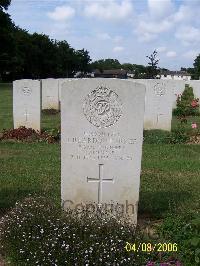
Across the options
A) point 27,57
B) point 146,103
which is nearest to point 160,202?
point 146,103

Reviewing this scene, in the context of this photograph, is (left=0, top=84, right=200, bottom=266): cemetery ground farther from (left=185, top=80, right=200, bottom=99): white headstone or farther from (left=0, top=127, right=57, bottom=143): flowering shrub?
(left=185, top=80, right=200, bottom=99): white headstone

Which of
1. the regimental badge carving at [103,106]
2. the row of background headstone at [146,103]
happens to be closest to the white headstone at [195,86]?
the row of background headstone at [146,103]

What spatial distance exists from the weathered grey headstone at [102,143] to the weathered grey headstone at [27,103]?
335 inches

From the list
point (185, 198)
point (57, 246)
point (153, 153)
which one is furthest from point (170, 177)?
point (57, 246)

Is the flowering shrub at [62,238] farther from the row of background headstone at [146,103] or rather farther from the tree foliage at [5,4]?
the tree foliage at [5,4]

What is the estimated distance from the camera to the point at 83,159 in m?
5.68

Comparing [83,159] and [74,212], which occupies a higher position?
[83,159]

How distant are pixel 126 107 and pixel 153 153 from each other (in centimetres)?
578

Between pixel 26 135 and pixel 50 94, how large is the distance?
9012 mm

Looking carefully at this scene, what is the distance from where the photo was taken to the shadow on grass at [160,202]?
6.53 metres

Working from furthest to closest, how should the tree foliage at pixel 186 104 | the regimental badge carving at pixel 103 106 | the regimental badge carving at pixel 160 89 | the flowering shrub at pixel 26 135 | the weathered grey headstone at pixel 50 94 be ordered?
the weathered grey headstone at pixel 50 94 < the tree foliage at pixel 186 104 < the regimental badge carving at pixel 160 89 < the flowering shrub at pixel 26 135 < the regimental badge carving at pixel 103 106

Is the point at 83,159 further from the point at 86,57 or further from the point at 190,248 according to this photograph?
the point at 86,57

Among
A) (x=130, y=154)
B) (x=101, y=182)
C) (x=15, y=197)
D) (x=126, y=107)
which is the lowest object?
(x=15, y=197)
